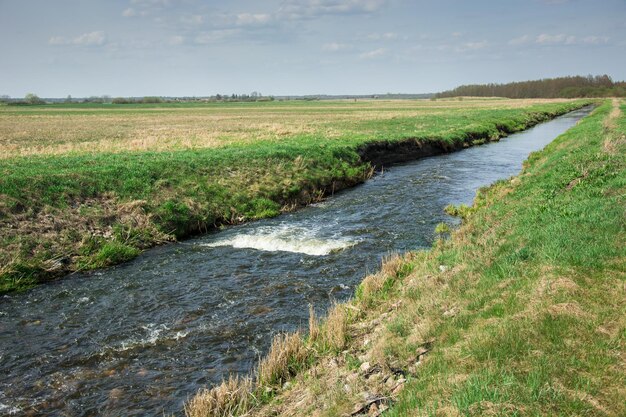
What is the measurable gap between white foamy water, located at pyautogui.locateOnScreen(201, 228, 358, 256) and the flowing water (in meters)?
0.06

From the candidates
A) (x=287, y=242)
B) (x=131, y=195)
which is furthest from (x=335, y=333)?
(x=131, y=195)

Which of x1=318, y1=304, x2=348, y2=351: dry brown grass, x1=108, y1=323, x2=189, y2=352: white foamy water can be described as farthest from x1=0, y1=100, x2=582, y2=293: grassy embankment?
x1=318, y1=304, x2=348, y2=351: dry brown grass

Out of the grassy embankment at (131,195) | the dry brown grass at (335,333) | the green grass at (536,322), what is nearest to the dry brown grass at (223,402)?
the dry brown grass at (335,333)

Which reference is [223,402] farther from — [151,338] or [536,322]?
[536,322]

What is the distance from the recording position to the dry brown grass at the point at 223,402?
765 cm

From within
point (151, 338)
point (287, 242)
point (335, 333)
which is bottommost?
point (151, 338)

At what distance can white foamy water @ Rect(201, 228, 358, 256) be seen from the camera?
698 inches

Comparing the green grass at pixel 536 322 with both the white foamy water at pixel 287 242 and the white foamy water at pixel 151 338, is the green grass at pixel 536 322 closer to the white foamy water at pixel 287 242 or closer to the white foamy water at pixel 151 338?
the white foamy water at pixel 287 242

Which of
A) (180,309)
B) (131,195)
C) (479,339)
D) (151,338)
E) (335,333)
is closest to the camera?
(479,339)

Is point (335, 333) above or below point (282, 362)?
above

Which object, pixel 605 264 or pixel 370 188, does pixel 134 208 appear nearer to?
pixel 370 188

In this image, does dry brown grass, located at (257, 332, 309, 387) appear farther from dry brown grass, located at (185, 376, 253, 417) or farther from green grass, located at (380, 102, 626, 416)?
green grass, located at (380, 102, 626, 416)

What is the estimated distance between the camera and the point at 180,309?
1296 cm

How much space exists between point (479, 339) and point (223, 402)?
4353mm
